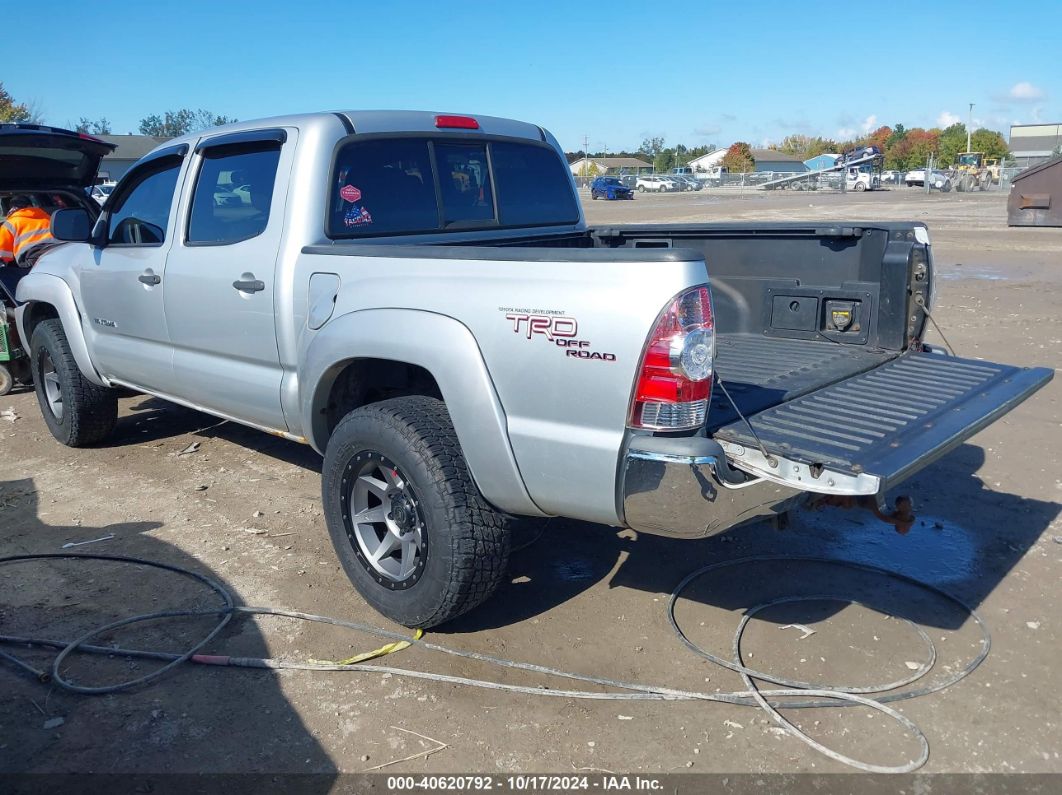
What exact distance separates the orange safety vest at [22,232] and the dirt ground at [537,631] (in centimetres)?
245

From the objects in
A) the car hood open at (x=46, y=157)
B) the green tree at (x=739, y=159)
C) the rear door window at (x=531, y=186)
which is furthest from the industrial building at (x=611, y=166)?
the rear door window at (x=531, y=186)

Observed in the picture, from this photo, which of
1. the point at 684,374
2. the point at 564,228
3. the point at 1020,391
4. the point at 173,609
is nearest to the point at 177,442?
the point at 173,609

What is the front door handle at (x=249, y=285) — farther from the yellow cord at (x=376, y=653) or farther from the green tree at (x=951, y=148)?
the green tree at (x=951, y=148)

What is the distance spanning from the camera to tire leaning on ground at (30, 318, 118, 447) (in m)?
5.97

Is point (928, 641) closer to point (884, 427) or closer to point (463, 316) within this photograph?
point (884, 427)

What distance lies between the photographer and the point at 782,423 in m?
3.20

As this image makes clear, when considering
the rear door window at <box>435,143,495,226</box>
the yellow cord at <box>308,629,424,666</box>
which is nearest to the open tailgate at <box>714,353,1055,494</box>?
the yellow cord at <box>308,629,424,666</box>

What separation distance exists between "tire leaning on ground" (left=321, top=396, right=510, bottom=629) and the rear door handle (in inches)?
32.1

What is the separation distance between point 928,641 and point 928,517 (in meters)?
1.41

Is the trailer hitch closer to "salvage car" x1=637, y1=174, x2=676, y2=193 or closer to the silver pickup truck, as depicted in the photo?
the silver pickup truck

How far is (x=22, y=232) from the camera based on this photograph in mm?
7562

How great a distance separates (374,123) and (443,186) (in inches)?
19.0

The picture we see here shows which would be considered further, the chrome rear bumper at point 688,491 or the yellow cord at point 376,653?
the yellow cord at point 376,653

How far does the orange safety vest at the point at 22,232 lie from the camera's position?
7551mm
